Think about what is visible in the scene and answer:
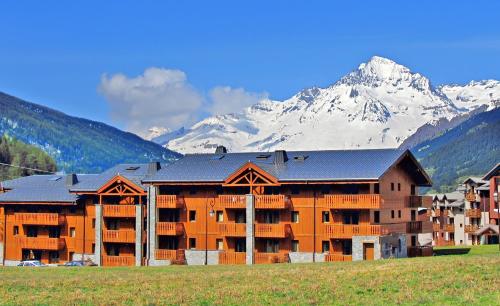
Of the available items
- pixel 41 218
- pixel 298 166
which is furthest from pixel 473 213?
pixel 41 218

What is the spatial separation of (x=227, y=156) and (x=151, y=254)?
13.0 m

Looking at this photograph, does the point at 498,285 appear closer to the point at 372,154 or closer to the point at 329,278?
the point at 329,278

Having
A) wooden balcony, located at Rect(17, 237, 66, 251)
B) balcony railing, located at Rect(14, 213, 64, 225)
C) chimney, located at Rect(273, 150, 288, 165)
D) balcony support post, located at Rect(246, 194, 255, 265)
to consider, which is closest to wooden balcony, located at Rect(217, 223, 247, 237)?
balcony support post, located at Rect(246, 194, 255, 265)

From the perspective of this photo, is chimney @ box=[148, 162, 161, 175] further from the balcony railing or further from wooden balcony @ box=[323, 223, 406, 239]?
wooden balcony @ box=[323, 223, 406, 239]

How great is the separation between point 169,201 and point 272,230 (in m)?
11.6

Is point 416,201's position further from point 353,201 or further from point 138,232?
point 138,232

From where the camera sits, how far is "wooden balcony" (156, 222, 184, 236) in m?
92.4

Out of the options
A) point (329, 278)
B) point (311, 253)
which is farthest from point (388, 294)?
point (311, 253)

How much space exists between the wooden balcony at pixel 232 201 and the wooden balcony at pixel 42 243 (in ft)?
69.8

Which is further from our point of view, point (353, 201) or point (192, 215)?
point (192, 215)

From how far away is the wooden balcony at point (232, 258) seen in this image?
8831 cm

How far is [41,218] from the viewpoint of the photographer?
100438 millimetres

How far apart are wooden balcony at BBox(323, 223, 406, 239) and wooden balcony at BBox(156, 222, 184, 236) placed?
51.0 ft

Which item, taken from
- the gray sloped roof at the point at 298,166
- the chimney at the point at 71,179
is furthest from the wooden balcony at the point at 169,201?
the chimney at the point at 71,179
